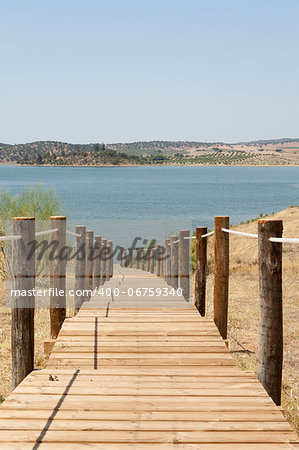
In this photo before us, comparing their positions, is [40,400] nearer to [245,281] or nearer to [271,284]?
[271,284]

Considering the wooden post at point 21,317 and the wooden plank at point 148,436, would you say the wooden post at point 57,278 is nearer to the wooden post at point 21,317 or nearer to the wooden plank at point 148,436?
the wooden post at point 21,317

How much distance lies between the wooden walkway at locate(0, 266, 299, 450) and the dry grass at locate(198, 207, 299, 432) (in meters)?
1.00

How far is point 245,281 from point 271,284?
11009mm

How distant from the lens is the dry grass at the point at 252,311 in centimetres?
610

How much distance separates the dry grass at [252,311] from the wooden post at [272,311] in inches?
28.8

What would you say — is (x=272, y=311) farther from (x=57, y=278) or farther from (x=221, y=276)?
(x=57, y=278)

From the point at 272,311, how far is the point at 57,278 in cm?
296

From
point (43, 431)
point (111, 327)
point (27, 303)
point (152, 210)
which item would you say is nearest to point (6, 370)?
point (111, 327)

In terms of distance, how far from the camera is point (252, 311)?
10297 mm

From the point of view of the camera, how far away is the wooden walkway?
2.97 metres

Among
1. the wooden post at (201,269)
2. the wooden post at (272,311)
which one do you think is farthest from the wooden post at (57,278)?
the wooden post at (272,311)

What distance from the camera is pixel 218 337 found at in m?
5.50

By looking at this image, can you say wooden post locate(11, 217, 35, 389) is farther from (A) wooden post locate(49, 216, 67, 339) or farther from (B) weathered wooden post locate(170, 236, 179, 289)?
(B) weathered wooden post locate(170, 236, 179, 289)

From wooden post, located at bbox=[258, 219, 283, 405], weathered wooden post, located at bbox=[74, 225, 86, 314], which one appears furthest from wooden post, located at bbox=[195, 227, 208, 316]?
Result: wooden post, located at bbox=[258, 219, 283, 405]
